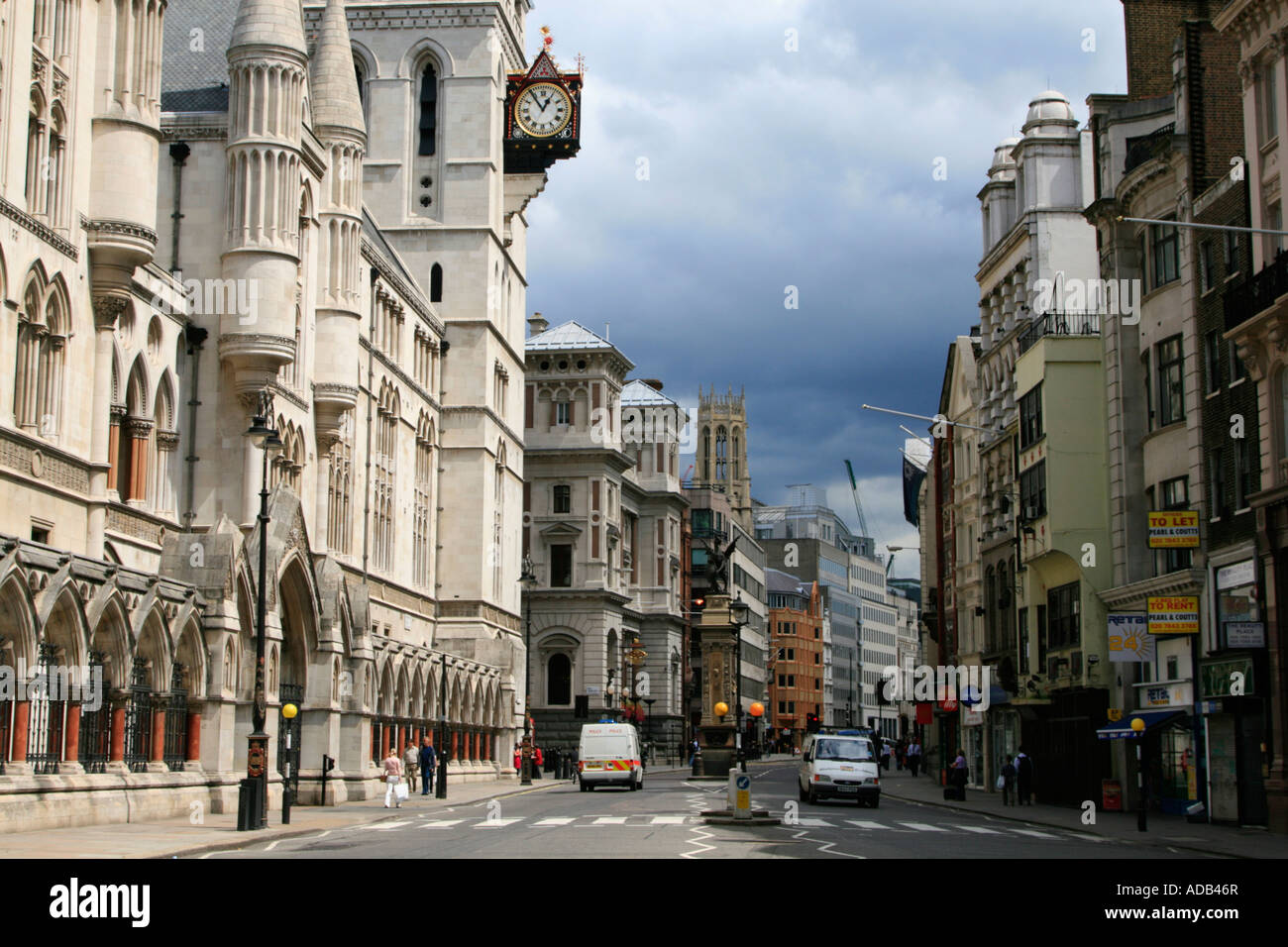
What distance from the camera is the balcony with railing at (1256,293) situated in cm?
3158

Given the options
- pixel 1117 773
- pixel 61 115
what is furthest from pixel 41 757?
pixel 1117 773

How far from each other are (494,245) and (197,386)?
115 feet

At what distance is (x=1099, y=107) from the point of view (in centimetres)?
4691

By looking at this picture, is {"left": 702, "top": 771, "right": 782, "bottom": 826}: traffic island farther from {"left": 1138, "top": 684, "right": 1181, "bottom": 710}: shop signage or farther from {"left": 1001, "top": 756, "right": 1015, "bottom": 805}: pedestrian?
{"left": 1001, "top": 756, "right": 1015, "bottom": 805}: pedestrian

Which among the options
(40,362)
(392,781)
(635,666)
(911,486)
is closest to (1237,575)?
(392,781)

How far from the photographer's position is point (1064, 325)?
49.1 metres

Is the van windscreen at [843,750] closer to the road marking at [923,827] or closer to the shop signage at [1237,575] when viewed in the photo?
the road marking at [923,827]

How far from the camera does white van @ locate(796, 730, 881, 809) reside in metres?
42.4

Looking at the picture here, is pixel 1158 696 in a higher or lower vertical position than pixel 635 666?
lower

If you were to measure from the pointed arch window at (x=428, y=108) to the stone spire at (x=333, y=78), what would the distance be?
2239 centimetres

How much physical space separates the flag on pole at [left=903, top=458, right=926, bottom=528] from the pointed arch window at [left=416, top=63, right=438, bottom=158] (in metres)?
29.3

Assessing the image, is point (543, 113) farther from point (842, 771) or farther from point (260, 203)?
point (842, 771)

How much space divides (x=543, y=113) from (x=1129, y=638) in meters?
48.7

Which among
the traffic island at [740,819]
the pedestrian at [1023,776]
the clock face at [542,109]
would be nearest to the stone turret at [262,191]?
the traffic island at [740,819]
